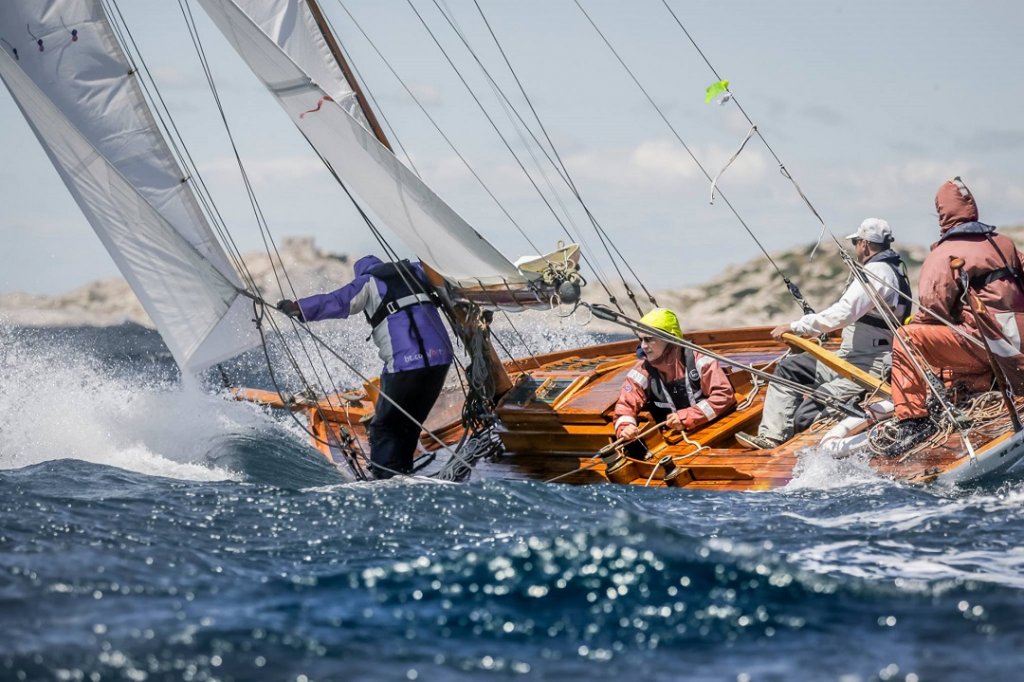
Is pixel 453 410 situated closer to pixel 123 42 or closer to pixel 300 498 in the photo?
pixel 300 498

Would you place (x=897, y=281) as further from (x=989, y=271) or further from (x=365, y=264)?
(x=365, y=264)

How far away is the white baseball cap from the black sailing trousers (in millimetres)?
2811

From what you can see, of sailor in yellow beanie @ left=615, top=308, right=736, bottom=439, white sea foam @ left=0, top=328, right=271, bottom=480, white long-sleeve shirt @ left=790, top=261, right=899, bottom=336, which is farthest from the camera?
white sea foam @ left=0, top=328, right=271, bottom=480

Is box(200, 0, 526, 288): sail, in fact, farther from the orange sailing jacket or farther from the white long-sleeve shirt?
the white long-sleeve shirt

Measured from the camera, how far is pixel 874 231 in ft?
24.2

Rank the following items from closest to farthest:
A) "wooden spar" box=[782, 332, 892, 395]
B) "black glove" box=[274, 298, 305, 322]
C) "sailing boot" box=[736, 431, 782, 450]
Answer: "wooden spar" box=[782, 332, 892, 395], "sailing boot" box=[736, 431, 782, 450], "black glove" box=[274, 298, 305, 322]

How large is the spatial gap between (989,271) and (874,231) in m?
0.90

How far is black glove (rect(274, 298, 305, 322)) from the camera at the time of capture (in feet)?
25.5

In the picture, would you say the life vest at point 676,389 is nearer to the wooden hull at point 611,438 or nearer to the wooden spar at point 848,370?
the wooden hull at point 611,438

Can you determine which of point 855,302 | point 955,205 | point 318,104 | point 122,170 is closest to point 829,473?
point 855,302

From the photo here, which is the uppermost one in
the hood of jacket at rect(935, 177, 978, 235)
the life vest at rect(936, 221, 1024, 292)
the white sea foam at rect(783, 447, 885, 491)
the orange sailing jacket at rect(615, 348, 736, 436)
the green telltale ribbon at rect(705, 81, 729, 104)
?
the green telltale ribbon at rect(705, 81, 729, 104)

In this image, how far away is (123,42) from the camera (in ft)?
28.0

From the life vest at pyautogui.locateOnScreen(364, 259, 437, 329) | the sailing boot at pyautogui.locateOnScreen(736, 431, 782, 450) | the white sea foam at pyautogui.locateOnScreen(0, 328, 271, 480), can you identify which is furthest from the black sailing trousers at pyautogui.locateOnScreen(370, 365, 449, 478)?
the sailing boot at pyautogui.locateOnScreen(736, 431, 782, 450)

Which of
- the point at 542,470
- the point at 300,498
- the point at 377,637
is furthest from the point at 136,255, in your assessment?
the point at 377,637
